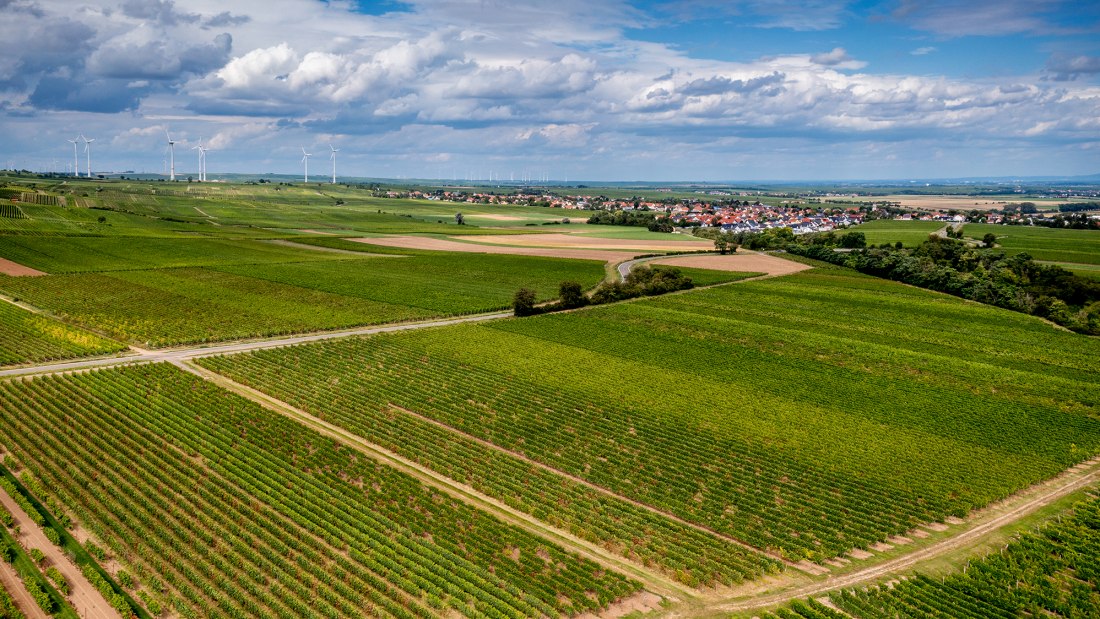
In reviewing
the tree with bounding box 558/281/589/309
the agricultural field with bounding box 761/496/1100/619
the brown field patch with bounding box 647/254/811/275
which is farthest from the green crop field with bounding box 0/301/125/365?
the brown field patch with bounding box 647/254/811/275

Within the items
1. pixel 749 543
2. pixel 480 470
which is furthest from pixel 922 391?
pixel 480 470

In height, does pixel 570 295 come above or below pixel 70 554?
above

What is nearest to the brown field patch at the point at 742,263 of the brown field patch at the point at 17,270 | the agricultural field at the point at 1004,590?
the agricultural field at the point at 1004,590

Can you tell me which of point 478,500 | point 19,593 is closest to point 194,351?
point 19,593

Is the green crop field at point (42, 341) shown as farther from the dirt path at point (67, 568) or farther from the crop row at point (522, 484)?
the dirt path at point (67, 568)

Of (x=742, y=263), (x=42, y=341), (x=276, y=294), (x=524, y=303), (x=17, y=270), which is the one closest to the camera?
(x=42, y=341)

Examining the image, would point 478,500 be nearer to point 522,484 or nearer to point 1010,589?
point 522,484

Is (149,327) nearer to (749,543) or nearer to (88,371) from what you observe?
(88,371)
